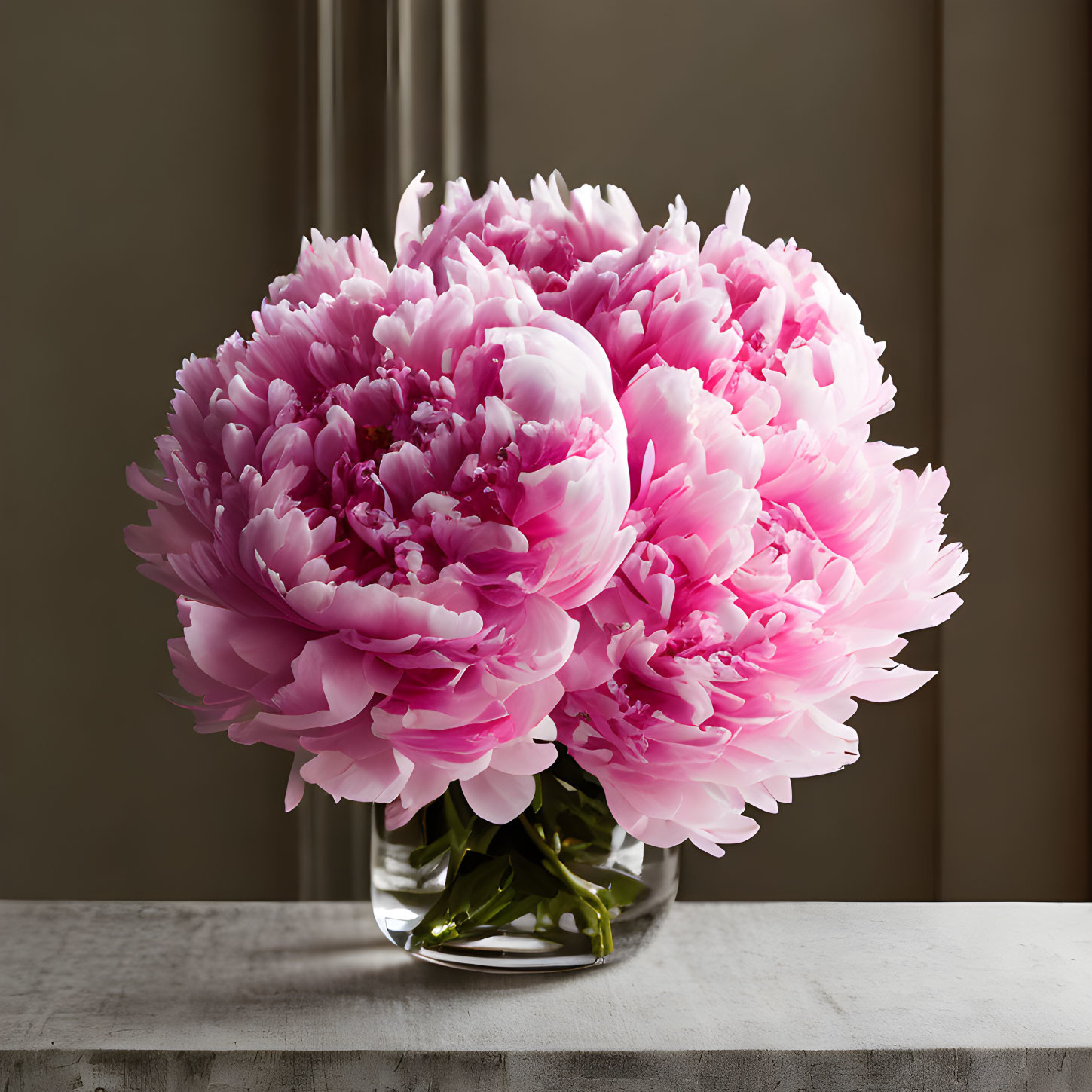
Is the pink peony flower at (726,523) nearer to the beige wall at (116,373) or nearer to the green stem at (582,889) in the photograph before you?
the green stem at (582,889)

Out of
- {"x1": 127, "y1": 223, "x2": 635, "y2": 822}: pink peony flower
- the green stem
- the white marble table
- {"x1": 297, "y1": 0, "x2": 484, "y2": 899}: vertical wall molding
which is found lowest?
the white marble table

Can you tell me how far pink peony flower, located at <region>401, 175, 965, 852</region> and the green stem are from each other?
0.05 metres

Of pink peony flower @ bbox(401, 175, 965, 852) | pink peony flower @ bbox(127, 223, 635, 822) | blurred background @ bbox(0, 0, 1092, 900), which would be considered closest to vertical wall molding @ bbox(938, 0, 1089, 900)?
blurred background @ bbox(0, 0, 1092, 900)

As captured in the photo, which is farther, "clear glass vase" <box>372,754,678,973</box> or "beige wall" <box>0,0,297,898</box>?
"beige wall" <box>0,0,297,898</box>

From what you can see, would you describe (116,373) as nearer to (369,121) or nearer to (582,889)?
(369,121)

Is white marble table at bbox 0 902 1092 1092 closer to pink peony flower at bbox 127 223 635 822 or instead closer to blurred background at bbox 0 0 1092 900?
pink peony flower at bbox 127 223 635 822

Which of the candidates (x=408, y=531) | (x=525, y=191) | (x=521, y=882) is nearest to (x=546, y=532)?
(x=408, y=531)

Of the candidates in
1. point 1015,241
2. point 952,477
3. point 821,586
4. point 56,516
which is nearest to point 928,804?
point 952,477

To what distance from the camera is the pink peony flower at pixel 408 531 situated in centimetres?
30

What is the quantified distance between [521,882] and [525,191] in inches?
20.7

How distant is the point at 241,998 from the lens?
40 cm

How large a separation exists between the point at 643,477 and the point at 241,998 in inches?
9.7

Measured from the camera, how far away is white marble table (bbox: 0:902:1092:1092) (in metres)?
0.35

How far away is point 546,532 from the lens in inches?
11.8
